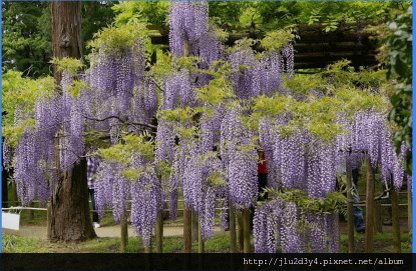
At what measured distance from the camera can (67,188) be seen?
25.7ft

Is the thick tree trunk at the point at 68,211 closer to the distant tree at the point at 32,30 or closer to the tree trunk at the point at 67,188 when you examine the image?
the tree trunk at the point at 67,188

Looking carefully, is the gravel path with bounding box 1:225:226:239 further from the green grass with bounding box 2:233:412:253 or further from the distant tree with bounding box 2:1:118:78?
the distant tree with bounding box 2:1:118:78

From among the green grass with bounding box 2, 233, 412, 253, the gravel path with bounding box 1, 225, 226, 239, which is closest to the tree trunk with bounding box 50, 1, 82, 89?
the green grass with bounding box 2, 233, 412, 253

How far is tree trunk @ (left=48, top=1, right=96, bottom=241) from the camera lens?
782cm

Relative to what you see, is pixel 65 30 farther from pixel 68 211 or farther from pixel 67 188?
pixel 68 211

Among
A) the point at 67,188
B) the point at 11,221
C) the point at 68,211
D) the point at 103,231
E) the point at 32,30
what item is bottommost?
the point at 103,231

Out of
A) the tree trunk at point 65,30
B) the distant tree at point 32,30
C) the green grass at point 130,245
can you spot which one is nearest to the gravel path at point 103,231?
the green grass at point 130,245

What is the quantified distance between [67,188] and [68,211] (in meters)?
0.40

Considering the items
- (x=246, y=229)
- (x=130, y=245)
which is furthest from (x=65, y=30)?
(x=246, y=229)

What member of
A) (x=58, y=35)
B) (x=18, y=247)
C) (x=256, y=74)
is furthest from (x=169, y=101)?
(x=18, y=247)

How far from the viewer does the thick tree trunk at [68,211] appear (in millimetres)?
7824

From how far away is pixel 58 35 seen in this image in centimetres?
784

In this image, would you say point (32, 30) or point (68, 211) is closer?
point (68, 211)
